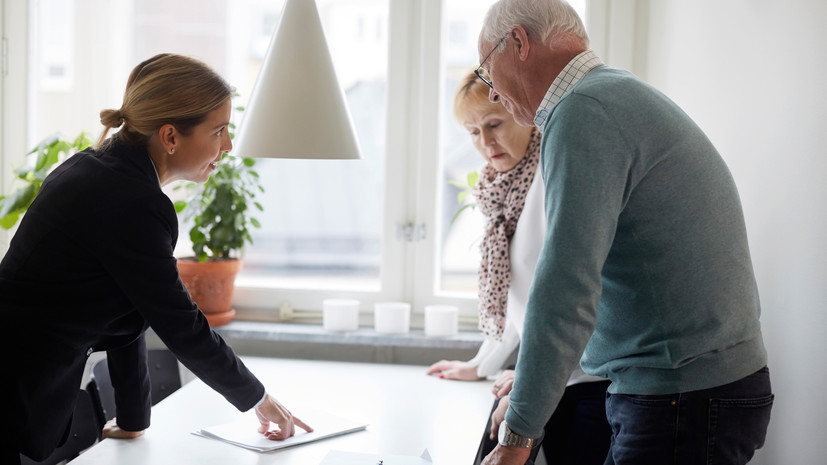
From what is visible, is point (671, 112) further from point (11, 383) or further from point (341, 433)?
point (11, 383)

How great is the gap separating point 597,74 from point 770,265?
62cm

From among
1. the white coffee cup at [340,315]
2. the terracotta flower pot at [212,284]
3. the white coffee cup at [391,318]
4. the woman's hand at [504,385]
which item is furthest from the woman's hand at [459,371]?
the terracotta flower pot at [212,284]

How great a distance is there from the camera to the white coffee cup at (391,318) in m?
2.63

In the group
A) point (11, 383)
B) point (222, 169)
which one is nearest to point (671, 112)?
point (11, 383)

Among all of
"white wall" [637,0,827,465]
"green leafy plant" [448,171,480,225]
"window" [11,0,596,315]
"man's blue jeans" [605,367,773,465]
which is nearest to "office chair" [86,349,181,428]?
"window" [11,0,596,315]

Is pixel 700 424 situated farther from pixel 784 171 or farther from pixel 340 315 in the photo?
pixel 340 315

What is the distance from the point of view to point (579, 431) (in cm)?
195

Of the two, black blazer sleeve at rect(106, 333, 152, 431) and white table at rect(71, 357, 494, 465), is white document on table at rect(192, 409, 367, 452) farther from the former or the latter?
black blazer sleeve at rect(106, 333, 152, 431)

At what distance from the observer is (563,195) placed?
1.15 metres

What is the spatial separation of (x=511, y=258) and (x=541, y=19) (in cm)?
87

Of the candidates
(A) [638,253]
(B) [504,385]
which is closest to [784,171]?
(A) [638,253]

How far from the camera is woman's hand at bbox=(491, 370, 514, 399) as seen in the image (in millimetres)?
2008

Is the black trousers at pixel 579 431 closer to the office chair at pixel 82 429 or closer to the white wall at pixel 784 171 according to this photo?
the white wall at pixel 784 171

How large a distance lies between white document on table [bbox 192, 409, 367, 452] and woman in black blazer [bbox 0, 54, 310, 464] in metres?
0.11
